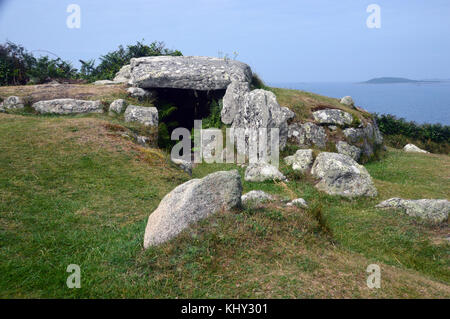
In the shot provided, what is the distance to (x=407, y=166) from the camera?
631 inches

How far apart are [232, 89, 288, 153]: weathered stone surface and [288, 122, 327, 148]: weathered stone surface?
0.76 m

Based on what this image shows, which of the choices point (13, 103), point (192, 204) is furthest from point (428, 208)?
point (13, 103)

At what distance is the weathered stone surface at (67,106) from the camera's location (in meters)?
15.8

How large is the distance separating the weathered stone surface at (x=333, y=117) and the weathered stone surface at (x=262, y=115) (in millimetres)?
2359

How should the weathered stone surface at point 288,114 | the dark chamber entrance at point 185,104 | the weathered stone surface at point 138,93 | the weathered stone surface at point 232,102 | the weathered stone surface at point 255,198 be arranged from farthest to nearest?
the dark chamber entrance at point 185,104, the weathered stone surface at point 138,93, the weathered stone surface at point 232,102, the weathered stone surface at point 288,114, the weathered stone surface at point 255,198

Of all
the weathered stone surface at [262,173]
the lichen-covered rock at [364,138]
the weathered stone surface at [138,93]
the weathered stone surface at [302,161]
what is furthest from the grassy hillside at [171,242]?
the weathered stone surface at [138,93]

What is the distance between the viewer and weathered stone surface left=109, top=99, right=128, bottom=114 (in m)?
16.3

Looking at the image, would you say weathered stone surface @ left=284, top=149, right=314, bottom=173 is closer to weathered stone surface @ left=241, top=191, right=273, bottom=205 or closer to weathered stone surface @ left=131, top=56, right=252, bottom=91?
weathered stone surface @ left=241, top=191, right=273, bottom=205

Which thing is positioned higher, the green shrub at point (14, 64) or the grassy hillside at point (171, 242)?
the green shrub at point (14, 64)

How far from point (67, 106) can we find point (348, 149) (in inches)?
491

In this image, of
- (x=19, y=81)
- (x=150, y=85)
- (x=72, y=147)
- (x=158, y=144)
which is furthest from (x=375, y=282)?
(x=19, y=81)

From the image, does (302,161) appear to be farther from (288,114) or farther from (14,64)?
(14,64)

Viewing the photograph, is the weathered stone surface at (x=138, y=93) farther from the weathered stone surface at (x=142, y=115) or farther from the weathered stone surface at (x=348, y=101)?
the weathered stone surface at (x=348, y=101)
